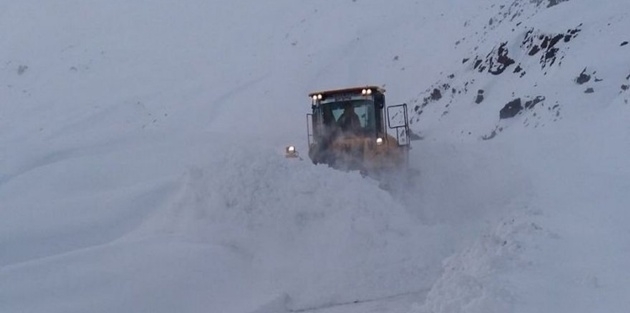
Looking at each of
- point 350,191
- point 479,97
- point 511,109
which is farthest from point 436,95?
point 350,191

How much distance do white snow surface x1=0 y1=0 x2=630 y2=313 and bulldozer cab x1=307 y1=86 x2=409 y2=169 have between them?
2.68ft

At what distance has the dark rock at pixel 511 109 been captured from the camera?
21141 millimetres

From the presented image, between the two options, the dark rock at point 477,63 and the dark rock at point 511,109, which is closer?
the dark rock at point 511,109

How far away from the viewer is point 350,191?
11.0m

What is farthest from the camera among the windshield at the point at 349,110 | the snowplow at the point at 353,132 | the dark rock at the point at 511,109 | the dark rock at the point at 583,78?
the dark rock at the point at 511,109

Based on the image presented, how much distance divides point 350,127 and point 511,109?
8.40 meters

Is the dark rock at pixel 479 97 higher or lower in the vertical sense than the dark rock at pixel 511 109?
higher

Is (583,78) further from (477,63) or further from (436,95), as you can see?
(436,95)

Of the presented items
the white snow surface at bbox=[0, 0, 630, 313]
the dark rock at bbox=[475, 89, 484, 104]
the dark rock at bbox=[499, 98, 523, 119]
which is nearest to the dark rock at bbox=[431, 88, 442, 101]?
the white snow surface at bbox=[0, 0, 630, 313]

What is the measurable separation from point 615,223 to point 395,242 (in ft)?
8.89

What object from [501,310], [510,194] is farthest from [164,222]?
[501,310]

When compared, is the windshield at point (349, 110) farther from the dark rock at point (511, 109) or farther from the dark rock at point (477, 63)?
the dark rock at point (477, 63)

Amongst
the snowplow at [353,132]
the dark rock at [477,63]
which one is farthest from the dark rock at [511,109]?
the snowplow at [353,132]

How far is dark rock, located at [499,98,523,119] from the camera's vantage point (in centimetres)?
2114
